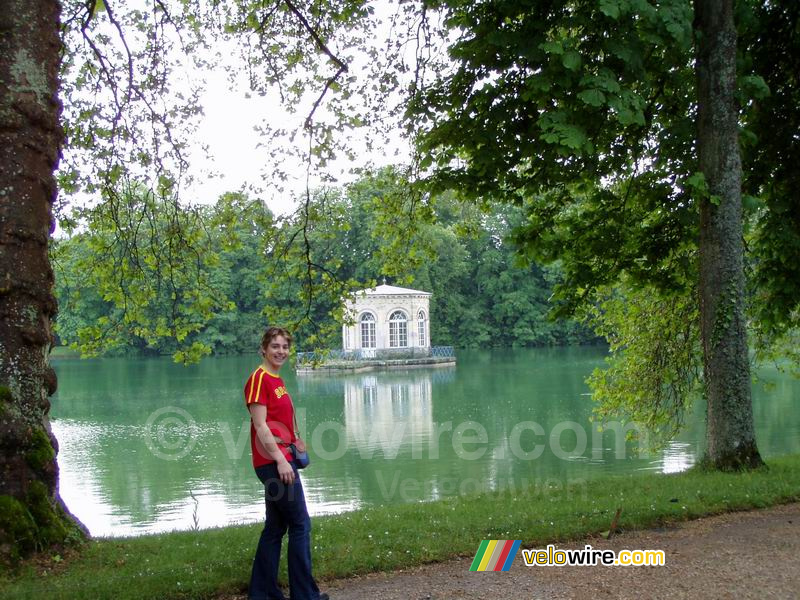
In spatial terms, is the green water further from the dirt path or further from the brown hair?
the brown hair

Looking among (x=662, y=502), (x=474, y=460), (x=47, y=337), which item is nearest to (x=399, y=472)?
(x=474, y=460)

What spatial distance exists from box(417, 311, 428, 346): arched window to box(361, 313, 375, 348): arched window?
2.71 meters

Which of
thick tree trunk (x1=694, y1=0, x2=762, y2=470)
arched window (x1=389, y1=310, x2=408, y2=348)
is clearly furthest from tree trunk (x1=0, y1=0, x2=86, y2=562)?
arched window (x1=389, y1=310, x2=408, y2=348)

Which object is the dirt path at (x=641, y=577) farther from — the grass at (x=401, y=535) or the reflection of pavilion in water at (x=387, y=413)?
the reflection of pavilion in water at (x=387, y=413)

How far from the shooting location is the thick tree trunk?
22.1 ft

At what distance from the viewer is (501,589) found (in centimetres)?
421

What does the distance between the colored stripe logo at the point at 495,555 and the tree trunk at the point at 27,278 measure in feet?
8.72

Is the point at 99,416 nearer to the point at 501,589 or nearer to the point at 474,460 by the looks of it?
→ the point at 474,460

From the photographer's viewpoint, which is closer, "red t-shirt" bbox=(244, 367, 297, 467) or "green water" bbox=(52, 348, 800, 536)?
"red t-shirt" bbox=(244, 367, 297, 467)

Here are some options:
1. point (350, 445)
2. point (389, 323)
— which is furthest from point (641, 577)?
point (389, 323)

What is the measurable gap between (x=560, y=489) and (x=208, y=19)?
699 cm

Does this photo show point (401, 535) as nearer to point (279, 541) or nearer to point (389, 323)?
point (279, 541)

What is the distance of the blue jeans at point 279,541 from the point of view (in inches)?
149

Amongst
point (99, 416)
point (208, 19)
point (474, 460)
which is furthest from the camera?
point (99, 416)
